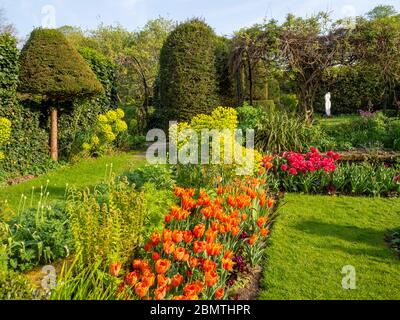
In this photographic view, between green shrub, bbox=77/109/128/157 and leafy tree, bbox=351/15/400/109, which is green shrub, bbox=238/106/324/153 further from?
green shrub, bbox=77/109/128/157

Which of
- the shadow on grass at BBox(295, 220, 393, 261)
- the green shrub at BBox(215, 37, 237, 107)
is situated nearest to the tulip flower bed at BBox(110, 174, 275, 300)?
the shadow on grass at BBox(295, 220, 393, 261)

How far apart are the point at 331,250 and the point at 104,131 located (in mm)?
7081

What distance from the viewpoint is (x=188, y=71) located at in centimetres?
1137

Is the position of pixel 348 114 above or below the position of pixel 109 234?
above

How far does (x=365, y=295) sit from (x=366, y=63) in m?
8.79

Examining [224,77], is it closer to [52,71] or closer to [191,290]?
[52,71]

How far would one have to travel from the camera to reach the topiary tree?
7844mm

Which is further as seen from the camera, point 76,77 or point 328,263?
point 76,77

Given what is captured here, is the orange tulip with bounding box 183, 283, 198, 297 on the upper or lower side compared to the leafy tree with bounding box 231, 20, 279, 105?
lower

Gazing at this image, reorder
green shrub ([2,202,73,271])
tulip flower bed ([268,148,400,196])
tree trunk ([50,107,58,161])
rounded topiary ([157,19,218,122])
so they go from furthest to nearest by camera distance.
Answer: rounded topiary ([157,19,218,122]) < tree trunk ([50,107,58,161]) < tulip flower bed ([268,148,400,196]) < green shrub ([2,202,73,271])

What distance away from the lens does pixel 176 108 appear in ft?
37.8

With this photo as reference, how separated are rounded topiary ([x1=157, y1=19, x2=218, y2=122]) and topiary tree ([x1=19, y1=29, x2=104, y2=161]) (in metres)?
3.21
